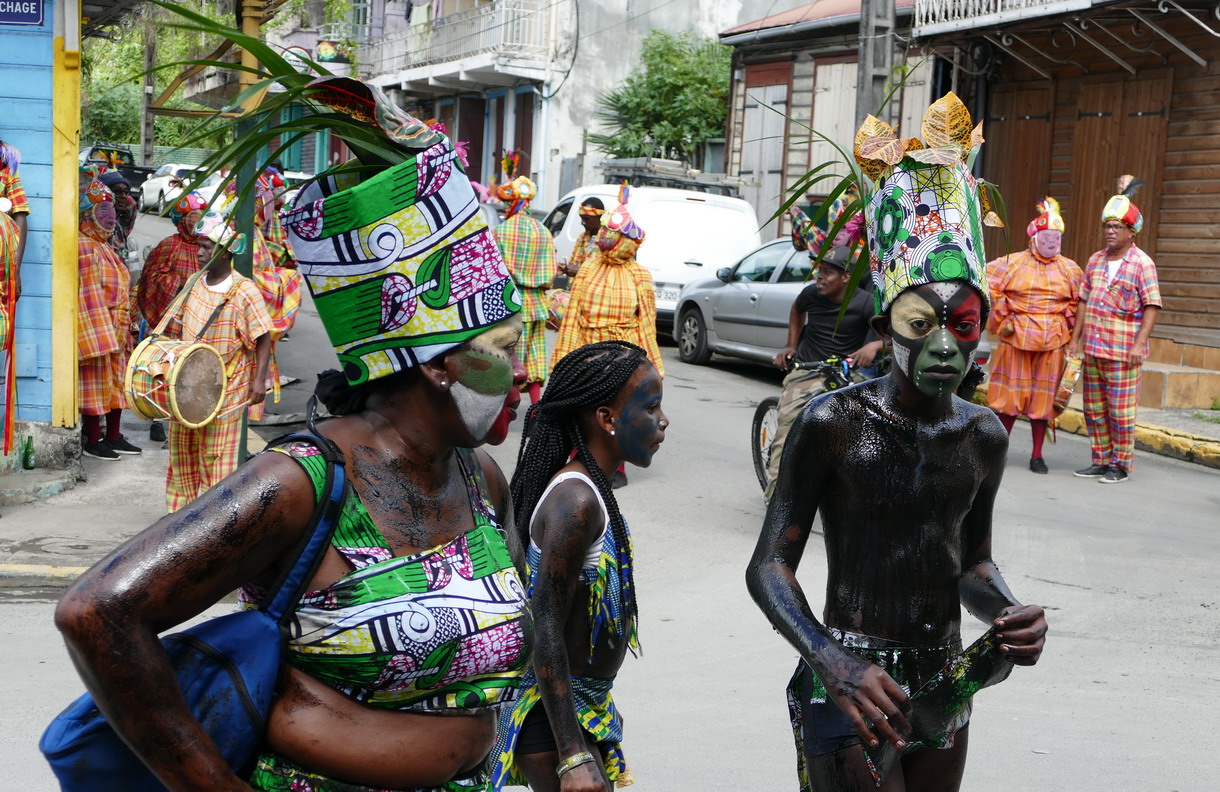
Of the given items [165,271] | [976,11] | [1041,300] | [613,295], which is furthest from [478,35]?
[613,295]

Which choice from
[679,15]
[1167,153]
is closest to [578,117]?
[679,15]

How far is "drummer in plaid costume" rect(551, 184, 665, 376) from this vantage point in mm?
9914

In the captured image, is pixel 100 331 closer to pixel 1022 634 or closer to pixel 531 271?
pixel 531 271

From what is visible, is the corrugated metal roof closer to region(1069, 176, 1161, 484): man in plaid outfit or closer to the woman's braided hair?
region(1069, 176, 1161, 484): man in plaid outfit

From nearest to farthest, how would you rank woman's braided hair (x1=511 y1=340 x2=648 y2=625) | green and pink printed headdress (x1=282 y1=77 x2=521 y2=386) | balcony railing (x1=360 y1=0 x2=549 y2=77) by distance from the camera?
1. green and pink printed headdress (x1=282 y1=77 x2=521 y2=386)
2. woman's braided hair (x1=511 y1=340 x2=648 y2=625)
3. balcony railing (x1=360 y1=0 x2=549 y2=77)

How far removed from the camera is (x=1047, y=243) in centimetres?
1076

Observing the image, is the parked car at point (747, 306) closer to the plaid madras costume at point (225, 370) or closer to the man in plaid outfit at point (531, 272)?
the man in plaid outfit at point (531, 272)

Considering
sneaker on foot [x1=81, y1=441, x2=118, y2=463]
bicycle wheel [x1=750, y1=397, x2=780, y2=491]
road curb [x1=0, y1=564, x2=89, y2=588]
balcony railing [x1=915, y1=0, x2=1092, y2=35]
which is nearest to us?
road curb [x1=0, y1=564, x2=89, y2=588]

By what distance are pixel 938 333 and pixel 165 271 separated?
27.0 ft

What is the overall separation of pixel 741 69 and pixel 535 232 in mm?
15036

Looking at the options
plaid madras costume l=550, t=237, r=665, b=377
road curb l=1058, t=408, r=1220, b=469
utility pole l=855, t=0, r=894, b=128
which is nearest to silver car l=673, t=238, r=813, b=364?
utility pole l=855, t=0, r=894, b=128

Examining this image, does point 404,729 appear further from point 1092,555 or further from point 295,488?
point 1092,555

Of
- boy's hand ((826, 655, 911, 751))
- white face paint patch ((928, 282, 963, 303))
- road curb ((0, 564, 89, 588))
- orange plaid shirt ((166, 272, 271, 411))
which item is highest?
white face paint patch ((928, 282, 963, 303))

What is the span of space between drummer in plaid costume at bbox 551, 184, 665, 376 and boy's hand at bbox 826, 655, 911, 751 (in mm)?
7170
